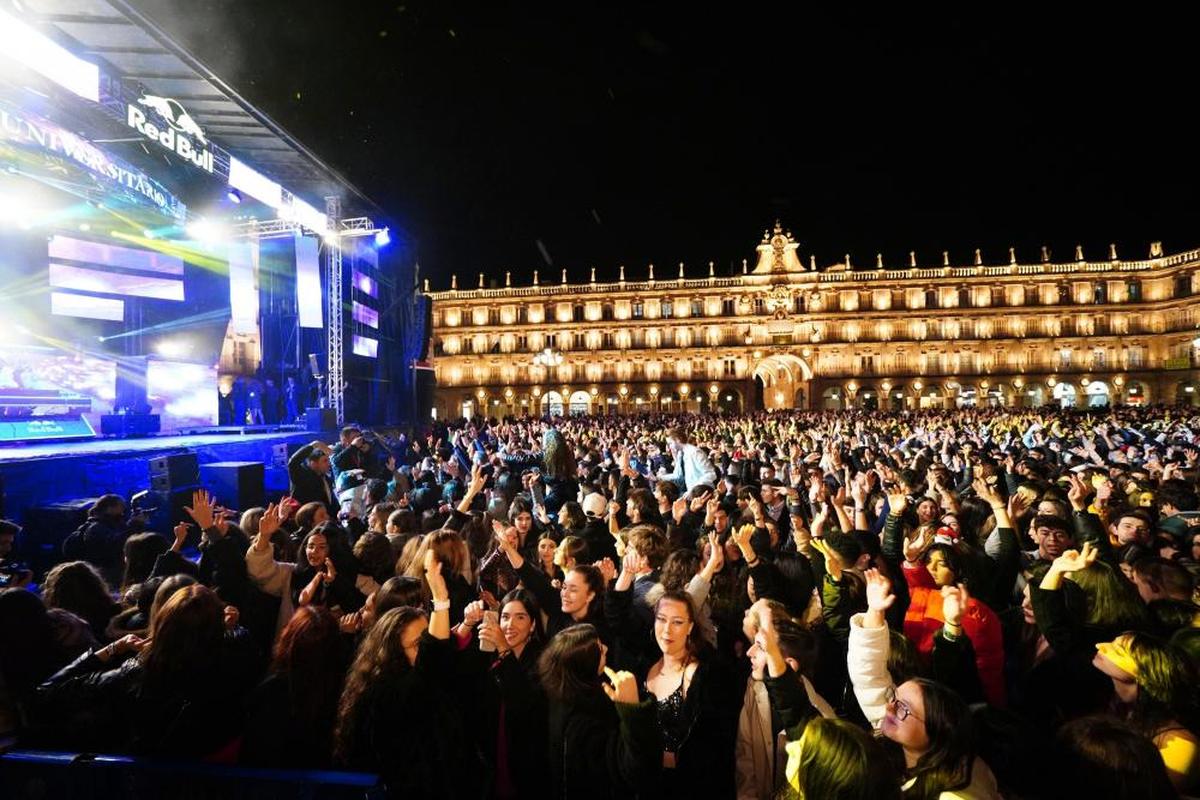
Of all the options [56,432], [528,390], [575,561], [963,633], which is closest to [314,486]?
[575,561]

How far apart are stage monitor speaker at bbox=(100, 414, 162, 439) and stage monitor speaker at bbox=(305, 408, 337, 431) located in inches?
148

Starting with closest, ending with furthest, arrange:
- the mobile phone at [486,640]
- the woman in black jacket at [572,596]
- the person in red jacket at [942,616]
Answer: the mobile phone at [486,640] → the person in red jacket at [942,616] → the woman in black jacket at [572,596]

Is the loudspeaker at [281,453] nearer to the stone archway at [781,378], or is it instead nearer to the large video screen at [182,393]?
the large video screen at [182,393]

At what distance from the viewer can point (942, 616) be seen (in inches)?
149

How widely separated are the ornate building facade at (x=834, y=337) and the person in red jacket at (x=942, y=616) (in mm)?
53420

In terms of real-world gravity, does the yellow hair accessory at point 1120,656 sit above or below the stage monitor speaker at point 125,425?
below

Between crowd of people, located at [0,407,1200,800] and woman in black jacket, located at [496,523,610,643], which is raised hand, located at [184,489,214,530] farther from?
woman in black jacket, located at [496,523,610,643]

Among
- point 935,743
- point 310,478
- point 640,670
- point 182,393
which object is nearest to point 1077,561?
point 935,743

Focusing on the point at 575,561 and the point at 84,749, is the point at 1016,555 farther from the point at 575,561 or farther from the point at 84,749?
the point at 84,749

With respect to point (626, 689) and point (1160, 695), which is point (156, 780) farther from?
point (1160, 695)

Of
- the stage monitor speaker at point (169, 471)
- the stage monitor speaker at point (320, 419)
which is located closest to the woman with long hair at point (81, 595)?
the stage monitor speaker at point (169, 471)

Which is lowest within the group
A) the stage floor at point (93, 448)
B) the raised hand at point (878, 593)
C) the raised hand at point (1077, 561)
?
the raised hand at point (1077, 561)

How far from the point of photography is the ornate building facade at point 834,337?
58125 mm

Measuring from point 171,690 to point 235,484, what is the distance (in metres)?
7.91
